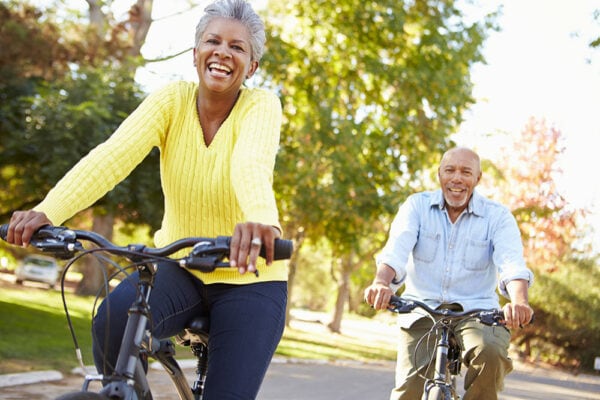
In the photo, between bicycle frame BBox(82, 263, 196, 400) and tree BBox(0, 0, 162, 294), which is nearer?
bicycle frame BBox(82, 263, 196, 400)

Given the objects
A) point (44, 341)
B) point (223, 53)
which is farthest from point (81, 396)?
point (44, 341)

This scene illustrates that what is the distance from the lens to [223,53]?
313cm

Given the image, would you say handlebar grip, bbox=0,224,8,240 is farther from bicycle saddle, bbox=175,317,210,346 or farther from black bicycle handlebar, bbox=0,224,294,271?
bicycle saddle, bbox=175,317,210,346

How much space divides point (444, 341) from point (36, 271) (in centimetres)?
3407

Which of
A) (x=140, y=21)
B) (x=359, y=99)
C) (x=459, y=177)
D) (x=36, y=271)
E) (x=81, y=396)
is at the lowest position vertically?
(x=36, y=271)

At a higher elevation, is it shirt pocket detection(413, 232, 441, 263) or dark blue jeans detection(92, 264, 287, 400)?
shirt pocket detection(413, 232, 441, 263)

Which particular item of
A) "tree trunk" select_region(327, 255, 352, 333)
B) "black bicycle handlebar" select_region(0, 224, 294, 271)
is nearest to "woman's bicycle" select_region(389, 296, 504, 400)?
"black bicycle handlebar" select_region(0, 224, 294, 271)

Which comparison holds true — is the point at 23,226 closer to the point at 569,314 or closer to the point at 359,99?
the point at 359,99

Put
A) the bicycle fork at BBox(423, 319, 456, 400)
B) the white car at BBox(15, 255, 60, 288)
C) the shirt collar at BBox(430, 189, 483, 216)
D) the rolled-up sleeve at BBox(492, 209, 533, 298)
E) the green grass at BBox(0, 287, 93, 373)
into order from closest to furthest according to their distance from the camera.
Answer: the bicycle fork at BBox(423, 319, 456, 400) < the rolled-up sleeve at BBox(492, 209, 533, 298) < the shirt collar at BBox(430, 189, 483, 216) < the green grass at BBox(0, 287, 93, 373) < the white car at BBox(15, 255, 60, 288)

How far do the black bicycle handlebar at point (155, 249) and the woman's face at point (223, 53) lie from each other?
0.84m

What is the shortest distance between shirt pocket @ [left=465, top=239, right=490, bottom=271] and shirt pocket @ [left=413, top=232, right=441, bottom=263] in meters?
0.19

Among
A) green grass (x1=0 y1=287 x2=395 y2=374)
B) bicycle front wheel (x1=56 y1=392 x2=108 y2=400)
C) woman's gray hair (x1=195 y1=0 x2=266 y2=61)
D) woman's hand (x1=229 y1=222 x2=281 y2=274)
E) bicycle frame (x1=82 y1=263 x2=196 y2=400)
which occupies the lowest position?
green grass (x1=0 y1=287 x2=395 y2=374)

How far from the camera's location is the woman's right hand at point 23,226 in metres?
2.60

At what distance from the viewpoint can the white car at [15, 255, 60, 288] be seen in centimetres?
3631
